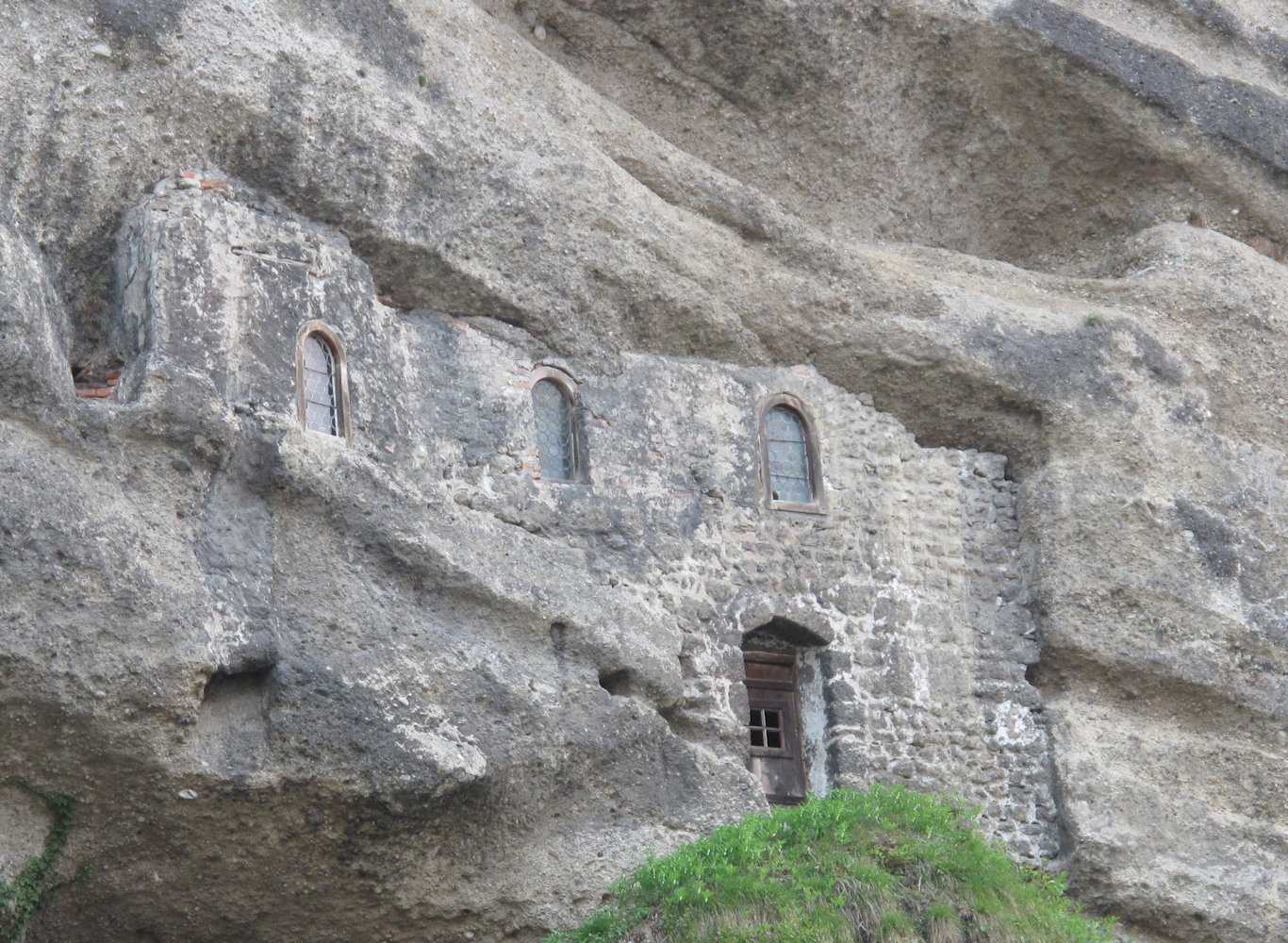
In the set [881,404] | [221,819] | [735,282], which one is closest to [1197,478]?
[881,404]

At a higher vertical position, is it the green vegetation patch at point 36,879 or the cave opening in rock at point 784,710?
the cave opening in rock at point 784,710

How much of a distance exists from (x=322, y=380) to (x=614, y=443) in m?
2.41

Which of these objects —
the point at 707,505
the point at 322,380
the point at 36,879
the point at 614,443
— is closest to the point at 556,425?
the point at 614,443

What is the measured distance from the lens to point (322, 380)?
521 inches

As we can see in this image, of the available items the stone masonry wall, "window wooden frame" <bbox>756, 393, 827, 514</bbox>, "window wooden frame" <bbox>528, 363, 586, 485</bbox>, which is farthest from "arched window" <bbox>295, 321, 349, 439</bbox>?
"window wooden frame" <bbox>756, 393, 827, 514</bbox>

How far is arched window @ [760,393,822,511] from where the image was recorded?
15312 millimetres

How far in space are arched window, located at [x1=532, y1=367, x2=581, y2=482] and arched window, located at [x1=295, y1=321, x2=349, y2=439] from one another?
1.71m

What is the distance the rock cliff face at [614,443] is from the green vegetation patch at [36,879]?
0.36 ft

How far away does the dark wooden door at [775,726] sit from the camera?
1439cm

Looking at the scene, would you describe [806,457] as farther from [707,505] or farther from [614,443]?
[614,443]

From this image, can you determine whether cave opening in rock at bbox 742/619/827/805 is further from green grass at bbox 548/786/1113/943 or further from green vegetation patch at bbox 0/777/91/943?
green vegetation patch at bbox 0/777/91/943

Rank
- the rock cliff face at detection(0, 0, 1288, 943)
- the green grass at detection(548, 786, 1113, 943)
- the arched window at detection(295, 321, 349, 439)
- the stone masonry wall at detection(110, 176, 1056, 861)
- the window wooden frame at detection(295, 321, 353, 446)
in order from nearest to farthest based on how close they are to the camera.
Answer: the green grass at detection(548, 786, 1113, 943)
the rock cliff face at detection(0, 0, 1288, 943)
the window wooden frame at detection(295, 321, 353, 446)
the arched window at detection(295, 321, 349, 439)
the stone masonry wall at detection(110, 176, 1056, 861)

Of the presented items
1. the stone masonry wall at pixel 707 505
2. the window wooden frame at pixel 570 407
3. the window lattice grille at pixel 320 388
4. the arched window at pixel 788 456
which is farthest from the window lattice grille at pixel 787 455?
the window lattice grille at pixel 320 388

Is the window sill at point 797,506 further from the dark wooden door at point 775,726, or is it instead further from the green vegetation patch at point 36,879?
the green vegetation patch at point 36,879
